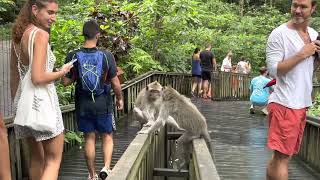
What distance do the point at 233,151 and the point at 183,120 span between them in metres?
2.93

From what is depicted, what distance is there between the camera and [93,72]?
15.1 feet

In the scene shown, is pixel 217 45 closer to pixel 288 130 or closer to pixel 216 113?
pixel 216 113

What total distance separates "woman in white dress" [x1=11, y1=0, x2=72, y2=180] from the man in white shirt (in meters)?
1.66

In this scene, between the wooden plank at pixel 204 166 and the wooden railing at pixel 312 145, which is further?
the wooden railing at pixel 312 145

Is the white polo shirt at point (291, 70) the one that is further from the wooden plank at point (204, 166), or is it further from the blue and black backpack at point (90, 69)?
the blue and black backpack at point (90, 69)

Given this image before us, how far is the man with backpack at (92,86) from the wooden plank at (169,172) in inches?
27.6

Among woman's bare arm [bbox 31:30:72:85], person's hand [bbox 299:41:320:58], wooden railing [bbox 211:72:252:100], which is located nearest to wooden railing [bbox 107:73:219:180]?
woman's bare arm [bbox 31:30:72:85]

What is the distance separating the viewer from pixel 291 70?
3.70 meters

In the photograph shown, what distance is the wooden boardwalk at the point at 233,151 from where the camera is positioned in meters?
6.50

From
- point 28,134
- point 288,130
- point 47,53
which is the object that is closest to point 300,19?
point 288,130

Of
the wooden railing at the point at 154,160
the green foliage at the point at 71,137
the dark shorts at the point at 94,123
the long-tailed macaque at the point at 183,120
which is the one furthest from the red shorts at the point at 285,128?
the green foliage at the point at 71,137

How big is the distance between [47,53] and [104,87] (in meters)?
1.46

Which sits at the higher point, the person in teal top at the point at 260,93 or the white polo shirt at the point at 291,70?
the white polo shirt at the point at 291,70

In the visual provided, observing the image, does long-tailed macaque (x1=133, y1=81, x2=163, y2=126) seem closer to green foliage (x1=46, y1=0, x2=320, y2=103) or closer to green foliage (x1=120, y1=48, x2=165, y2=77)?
green foliage (x1=46, y1=0, x2=320, y2=103)
